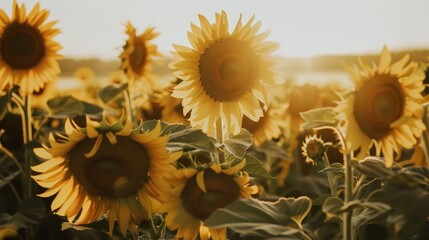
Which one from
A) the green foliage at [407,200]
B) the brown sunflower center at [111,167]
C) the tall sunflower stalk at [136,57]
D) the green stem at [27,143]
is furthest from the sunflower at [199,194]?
the tall sunflower stalk at [136,57]

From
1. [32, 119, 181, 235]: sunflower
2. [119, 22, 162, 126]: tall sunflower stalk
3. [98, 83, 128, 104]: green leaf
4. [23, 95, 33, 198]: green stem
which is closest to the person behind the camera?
[32, 119, 181, 235]: sunflower

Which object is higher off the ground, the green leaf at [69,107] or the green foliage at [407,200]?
the green foliage at [407,200]

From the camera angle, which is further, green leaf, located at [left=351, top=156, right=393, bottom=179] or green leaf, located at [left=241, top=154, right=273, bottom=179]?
green leaf, located at [left=241, top=154, right=273, bottom=179]

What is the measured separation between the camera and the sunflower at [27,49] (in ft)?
12.0

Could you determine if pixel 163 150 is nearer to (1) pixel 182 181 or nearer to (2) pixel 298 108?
(1) pixel 182 181

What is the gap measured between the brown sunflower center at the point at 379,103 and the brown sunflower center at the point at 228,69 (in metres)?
0.78

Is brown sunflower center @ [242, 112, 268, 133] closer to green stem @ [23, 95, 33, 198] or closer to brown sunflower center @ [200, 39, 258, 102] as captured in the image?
green stem @ [23, 95, 33, 198]

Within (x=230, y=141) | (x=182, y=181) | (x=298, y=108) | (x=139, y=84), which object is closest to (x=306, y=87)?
(x=298, y=108)

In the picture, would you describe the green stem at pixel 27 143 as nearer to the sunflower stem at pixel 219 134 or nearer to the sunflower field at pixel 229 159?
the sunflower field at pixel 229 159

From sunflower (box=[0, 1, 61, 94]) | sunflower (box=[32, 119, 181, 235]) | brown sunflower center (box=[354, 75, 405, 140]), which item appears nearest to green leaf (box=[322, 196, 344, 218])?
brown sunflower center (box=[354, 75, 405, 140])

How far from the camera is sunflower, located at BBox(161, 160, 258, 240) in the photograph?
1.95 m

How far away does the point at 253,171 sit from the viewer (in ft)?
7.26

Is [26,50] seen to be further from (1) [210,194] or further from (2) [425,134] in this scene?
(2) [425,134]

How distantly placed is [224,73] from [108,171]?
737 millimetres
